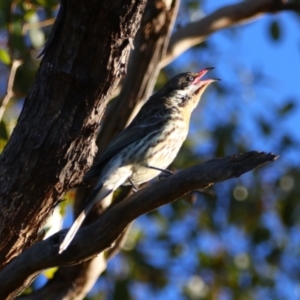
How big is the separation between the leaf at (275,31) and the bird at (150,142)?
3.61ft

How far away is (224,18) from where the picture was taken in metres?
5.76

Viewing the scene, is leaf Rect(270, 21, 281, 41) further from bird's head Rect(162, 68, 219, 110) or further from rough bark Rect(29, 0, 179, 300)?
rough bark Rect(29, 0, 179, 300)

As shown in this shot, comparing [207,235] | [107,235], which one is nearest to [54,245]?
[107,235]

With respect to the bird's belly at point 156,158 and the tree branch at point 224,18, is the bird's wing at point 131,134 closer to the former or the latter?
the bird's belly at point 156,158

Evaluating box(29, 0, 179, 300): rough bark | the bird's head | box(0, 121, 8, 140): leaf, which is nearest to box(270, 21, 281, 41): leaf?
the bird's head

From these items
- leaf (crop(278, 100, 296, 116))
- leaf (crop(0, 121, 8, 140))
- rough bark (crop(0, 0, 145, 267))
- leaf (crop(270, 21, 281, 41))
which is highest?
rough bark (crop(0, 0, 145, 267))

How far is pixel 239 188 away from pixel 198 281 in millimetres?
870

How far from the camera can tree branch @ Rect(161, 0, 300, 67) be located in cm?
559

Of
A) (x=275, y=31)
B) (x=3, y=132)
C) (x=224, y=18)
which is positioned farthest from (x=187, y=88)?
(x=3, y=132)

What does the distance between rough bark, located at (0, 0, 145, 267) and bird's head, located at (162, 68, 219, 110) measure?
7.57ft

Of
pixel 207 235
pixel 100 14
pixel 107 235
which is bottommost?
pixel 207 235

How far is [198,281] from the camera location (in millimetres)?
7312

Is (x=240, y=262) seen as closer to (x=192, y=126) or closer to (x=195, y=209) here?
(x=195, y=209)

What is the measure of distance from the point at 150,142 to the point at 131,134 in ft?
0.44
